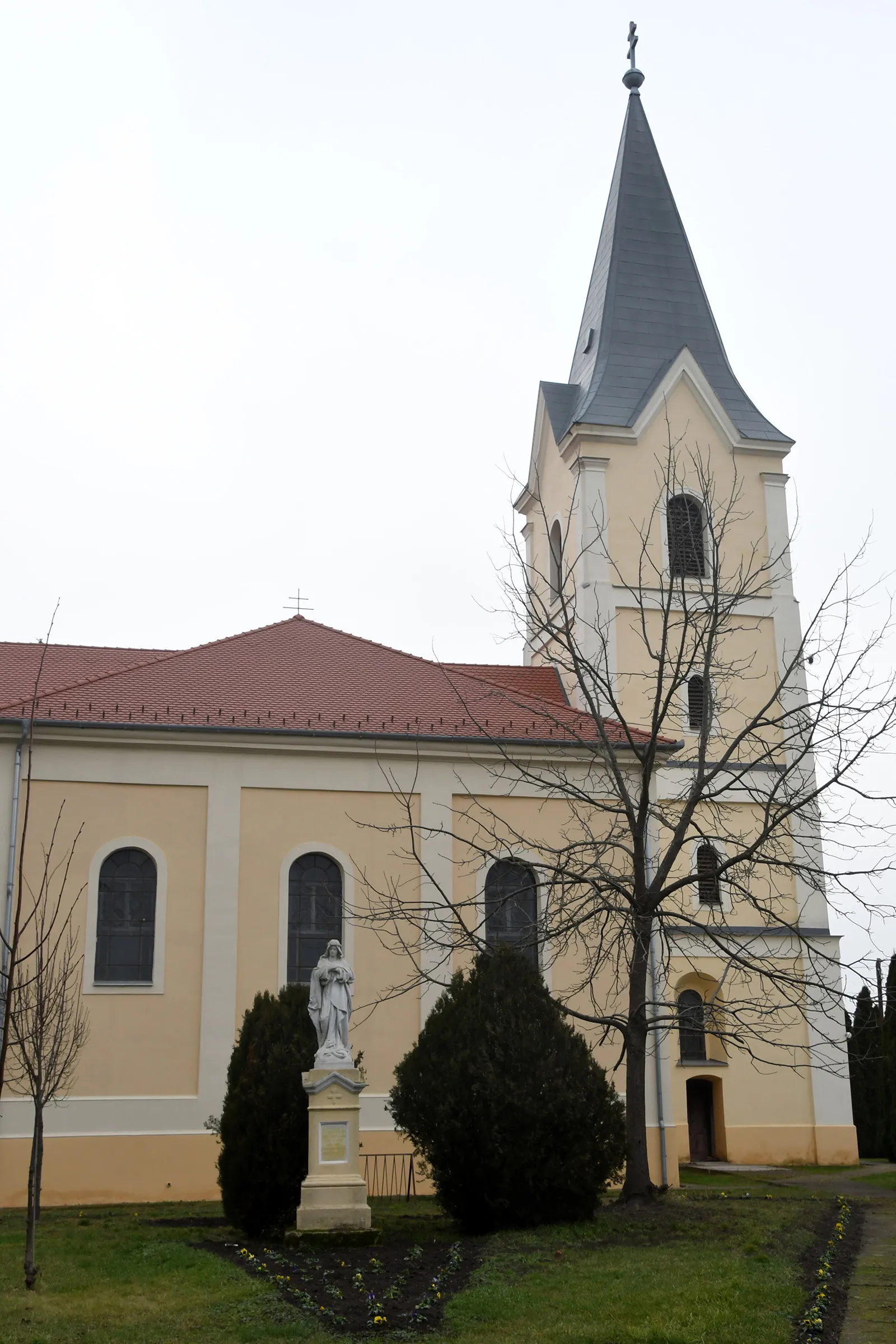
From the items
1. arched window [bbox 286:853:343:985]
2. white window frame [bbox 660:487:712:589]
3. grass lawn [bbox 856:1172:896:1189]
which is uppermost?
white window frame [bbox 660:487:712:589]

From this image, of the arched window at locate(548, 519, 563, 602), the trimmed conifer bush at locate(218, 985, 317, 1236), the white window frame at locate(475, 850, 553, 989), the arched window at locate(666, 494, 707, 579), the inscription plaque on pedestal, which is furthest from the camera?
the arched window at locate(548, 519, 563, 602)

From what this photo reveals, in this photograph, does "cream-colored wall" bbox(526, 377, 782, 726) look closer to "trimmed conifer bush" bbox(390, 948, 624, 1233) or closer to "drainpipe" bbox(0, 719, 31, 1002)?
"drainpipe" bbox(0, 719, 31, 1002)

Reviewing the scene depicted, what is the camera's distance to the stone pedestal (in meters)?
13.0

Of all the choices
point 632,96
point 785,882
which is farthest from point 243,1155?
point 632,96

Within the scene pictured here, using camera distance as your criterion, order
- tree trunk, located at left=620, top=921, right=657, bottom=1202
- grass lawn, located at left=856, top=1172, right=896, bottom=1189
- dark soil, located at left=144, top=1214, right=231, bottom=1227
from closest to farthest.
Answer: tree trunk, located at left=620, top=921, right=657, bottom=1202 < dark soil, located at left=144, top=1214, right=231, bottom=1227 < grass lawn, located at left=856, top=1172, right=896, bottom=1189

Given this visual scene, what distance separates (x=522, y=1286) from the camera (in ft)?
34.2

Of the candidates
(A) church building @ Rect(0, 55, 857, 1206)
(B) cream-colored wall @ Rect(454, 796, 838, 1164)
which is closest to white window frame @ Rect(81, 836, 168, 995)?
(A) church building @ Rect(0, 55, 857, 1206)

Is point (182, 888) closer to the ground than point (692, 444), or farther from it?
closer to the ground

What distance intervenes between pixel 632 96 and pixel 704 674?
24.0 meters

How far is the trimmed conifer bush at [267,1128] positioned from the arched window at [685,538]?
51.1 ft

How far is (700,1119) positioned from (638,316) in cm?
1771

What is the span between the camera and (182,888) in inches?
768

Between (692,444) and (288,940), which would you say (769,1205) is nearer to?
(288,940)

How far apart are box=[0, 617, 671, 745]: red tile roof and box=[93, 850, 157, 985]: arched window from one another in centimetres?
211
